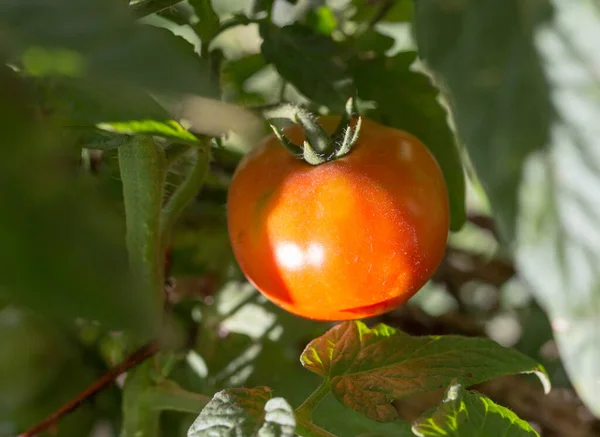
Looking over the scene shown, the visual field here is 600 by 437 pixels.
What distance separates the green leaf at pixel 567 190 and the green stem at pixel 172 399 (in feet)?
1.08

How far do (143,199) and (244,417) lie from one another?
16 centimetres

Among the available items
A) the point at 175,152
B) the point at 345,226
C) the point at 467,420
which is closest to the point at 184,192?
the point at 175,152

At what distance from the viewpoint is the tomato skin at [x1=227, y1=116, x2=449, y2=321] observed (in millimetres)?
456

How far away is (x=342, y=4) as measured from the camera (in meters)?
0.76

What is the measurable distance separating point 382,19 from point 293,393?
0.41 metres

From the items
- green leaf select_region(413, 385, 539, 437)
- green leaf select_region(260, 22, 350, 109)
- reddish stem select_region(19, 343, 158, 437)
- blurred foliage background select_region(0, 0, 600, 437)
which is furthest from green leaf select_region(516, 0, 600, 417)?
reddish stem select_region(19, 343, 158, 437)

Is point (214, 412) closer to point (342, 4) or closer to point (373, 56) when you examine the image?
point (373, 56)

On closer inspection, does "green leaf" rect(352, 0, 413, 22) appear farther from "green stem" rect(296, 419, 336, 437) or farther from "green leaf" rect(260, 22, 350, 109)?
"green stem" rect(296, 419, 336, 437)

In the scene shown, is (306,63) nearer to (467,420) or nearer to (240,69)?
(240,69)

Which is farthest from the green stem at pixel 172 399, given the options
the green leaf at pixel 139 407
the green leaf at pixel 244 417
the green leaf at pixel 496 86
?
the green leaf at pixel 496 86

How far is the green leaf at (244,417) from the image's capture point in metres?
0.40

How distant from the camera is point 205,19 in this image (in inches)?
19.4

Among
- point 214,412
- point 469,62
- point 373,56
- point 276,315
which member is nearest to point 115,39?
point 469,62

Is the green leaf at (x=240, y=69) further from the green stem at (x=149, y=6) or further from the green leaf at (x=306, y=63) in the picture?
the green stem at (x=149, y=6)
